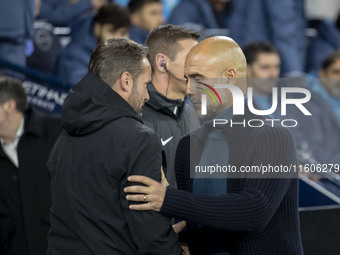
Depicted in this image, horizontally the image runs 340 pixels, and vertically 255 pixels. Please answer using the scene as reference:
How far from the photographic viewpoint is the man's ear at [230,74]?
238 centimetres

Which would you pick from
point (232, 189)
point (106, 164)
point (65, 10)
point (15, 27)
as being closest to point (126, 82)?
point (106, 164)

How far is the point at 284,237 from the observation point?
7.75ft

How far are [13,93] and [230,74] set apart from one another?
8.13 ft

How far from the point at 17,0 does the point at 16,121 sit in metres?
1.56

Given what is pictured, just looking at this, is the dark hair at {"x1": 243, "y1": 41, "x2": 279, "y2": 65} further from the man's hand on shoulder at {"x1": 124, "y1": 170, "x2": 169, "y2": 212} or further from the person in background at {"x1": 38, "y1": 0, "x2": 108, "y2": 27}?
the man's hand on shoulder at {"x1": 124, "y1": 170, "x2": 169, "y2": 212}

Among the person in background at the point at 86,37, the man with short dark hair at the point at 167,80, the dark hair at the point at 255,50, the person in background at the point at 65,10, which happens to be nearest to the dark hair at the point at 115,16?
the person in background at the point at 86,37

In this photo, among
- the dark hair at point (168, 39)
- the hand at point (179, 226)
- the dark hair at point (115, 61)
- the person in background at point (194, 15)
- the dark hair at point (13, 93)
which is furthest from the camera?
the person in background at point (194, 15)

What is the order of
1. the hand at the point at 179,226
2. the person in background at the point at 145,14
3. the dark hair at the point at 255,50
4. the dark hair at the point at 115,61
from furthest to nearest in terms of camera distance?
the person in background at the point at 145,14 → the dark hair at the point at 255,50 → the hand at the point at 179,226 → the dark hair at the point at 115,61

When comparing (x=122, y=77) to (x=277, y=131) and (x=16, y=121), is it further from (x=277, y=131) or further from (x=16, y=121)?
(x=16, y=121)

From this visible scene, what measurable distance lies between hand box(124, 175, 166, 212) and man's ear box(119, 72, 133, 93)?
0.38m

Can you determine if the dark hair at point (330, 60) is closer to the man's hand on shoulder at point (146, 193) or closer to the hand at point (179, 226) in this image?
the hand at point (179, 226)

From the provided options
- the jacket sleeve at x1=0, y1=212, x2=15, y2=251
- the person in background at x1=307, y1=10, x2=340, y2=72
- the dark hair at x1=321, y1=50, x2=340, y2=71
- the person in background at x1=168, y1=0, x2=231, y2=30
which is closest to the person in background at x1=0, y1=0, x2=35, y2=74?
the person in background at x1=168, y1=0, x2=231, y2=30

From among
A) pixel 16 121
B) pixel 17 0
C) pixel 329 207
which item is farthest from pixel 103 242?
pixel 17 0

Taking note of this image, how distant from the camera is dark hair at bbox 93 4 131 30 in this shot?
17.3ft
